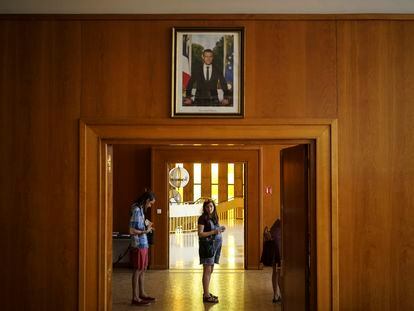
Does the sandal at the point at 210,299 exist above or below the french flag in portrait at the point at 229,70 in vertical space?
below

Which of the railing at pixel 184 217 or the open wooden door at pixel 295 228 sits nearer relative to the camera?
the open wooden door at pixel 295 228

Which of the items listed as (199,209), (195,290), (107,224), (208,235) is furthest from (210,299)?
(199,209)

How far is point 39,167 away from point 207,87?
1.63 m

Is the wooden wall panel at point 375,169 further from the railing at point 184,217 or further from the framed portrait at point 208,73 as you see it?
the railing at point 184,217

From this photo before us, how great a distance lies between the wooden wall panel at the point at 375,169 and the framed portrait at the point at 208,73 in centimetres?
91

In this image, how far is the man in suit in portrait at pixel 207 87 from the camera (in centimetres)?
463

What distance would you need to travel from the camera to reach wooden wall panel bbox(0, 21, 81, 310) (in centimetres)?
462

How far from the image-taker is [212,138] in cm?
464

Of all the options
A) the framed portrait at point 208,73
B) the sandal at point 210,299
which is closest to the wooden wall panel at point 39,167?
the framed portrait at point 208,73

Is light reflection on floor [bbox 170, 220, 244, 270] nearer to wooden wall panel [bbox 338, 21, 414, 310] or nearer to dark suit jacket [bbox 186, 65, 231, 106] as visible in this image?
wooden wall panel [bbox 338, 21, 414, 310]

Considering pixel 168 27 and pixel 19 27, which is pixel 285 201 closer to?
pixel 168 27

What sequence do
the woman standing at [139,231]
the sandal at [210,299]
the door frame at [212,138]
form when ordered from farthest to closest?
the sandal at [210,299] → the woman standing at [139,231] → the door frame at [212,138]

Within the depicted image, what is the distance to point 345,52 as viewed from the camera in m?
4.62

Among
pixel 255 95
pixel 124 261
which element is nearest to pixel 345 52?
pixel 255 95
